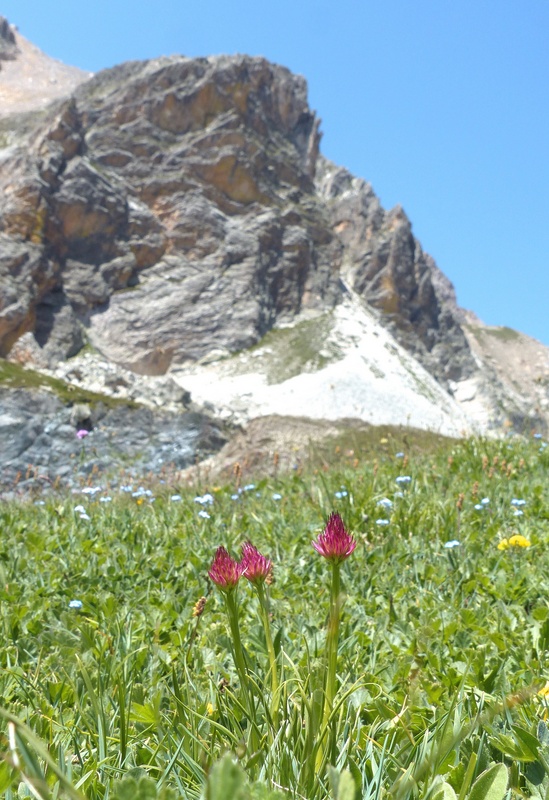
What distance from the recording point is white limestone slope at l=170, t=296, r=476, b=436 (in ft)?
144

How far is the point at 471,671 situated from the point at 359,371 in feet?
161

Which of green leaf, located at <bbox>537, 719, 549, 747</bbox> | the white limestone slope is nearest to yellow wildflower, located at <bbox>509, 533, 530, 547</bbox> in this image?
green leaf, located at <bbox>537, 719, 549, 747</bbox>

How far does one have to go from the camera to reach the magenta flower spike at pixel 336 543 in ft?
3.42

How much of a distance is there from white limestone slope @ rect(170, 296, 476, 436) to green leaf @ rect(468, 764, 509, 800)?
37.1 meters

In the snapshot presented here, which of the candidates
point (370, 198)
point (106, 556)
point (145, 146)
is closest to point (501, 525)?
point (106, 556)

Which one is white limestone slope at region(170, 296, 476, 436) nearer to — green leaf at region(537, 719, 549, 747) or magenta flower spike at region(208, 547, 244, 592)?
green leaf at region(537, 719, 549, 747)

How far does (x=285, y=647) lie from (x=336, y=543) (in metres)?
1.13

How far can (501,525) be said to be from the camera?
133 inches

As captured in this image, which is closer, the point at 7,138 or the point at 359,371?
the point at 359,371

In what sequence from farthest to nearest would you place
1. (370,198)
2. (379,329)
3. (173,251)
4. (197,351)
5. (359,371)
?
(370,198), (379,329), (173,251), (197,351), (359,371)

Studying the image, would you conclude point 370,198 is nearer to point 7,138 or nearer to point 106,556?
point 7,138

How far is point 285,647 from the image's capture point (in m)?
2.01

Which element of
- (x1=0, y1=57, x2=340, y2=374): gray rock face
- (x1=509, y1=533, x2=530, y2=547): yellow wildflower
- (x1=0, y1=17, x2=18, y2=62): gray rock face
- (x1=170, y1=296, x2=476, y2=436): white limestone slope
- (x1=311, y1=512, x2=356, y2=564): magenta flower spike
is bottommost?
(x1=509, y1=533, x2=530, y2=547): yellow wildflower

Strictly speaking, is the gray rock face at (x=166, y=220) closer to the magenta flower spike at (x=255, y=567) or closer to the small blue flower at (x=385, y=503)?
the small blue flower at (x=385, y=503)
